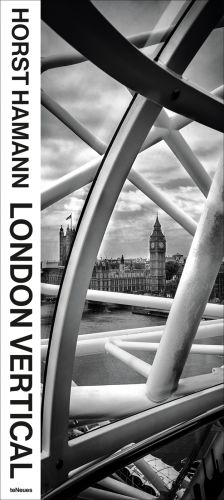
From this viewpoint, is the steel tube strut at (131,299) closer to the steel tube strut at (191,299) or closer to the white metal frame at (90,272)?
the white metal frame at (90,272)

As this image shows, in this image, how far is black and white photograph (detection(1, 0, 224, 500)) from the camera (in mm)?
5059

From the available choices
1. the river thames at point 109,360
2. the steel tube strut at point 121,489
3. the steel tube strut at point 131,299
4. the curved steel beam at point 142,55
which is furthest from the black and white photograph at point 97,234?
the steel tube strut at point 131,299

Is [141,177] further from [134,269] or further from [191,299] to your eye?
[191,299]

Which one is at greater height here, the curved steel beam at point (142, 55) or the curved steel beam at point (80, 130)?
the curved steel beam at point (80, 130)

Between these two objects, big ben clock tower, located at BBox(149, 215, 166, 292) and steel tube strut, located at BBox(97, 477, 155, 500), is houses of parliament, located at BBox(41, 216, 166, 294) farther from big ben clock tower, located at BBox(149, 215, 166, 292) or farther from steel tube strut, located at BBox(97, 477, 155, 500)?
steel tube strut, located at BBox(97, 477, 155, 500)

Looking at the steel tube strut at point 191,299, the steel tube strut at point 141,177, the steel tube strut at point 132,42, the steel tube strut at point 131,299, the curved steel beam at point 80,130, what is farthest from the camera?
the steel tube strut at point 131,299

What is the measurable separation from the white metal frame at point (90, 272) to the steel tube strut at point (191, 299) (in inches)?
0.9

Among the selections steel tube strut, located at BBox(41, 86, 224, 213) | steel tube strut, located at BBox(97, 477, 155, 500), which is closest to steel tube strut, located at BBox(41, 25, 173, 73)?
steel tube strut, located at BBox(41, 86, 224, 213)

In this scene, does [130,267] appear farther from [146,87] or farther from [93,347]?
[146,87]

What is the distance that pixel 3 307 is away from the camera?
17.1 ft

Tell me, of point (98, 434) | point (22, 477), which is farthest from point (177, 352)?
point (22, 477)

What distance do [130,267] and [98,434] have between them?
14.4 feet

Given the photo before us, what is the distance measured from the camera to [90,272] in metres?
6.95

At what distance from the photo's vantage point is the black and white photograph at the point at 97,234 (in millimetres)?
5059
